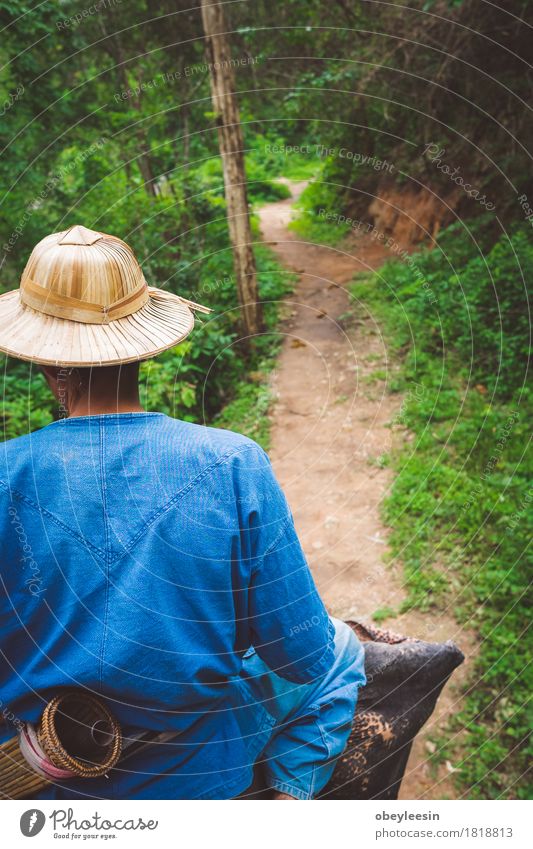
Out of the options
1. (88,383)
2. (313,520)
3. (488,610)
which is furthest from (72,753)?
(313,520)

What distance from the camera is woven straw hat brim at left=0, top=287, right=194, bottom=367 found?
4.79ft

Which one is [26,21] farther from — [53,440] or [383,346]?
[53,440]

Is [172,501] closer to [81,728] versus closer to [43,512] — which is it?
[43,512]

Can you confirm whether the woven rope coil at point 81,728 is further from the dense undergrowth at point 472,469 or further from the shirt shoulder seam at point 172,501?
the dense undergrowth at point 472,469

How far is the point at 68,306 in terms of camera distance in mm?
1492

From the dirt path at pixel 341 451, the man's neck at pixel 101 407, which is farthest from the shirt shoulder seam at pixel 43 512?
the dirt path at pixel 341 451

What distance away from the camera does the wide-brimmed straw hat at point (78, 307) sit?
1460 mm

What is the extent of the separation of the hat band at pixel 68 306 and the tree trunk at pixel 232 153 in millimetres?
6062

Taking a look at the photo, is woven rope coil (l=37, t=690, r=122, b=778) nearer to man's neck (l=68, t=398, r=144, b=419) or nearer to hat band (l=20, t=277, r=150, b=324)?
man's neck (l=68, t=398, r=144, b=419)

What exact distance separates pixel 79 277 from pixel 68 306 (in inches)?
3.1

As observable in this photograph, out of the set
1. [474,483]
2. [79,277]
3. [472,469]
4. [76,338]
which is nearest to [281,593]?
[76,338]

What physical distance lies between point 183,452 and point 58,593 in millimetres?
437

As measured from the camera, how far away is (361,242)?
34.6ft

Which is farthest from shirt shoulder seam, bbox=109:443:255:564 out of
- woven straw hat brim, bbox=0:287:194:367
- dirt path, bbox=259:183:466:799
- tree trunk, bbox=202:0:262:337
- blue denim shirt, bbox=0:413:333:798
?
tree trunk, bbox=202:0:262:337
